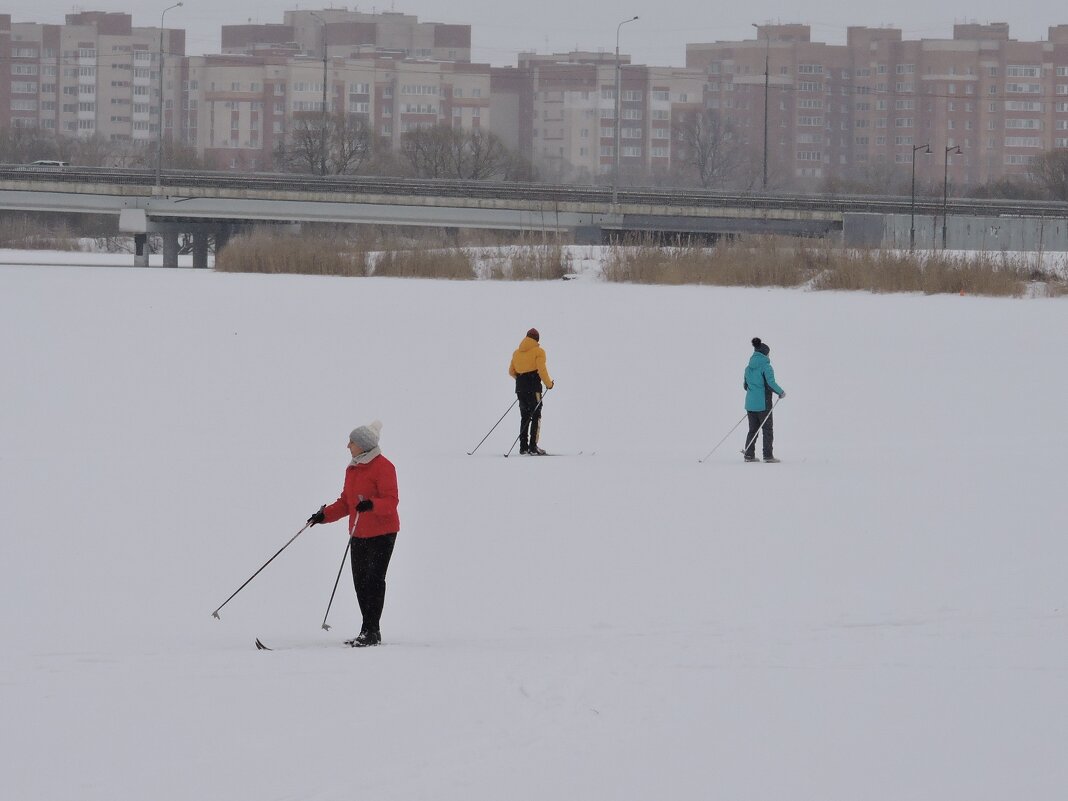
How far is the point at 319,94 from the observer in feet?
431

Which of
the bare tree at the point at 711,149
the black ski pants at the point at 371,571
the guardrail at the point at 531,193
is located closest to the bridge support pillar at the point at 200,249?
the guardrail at the point at 531,193

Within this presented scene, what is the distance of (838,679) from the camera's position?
24.1 feet

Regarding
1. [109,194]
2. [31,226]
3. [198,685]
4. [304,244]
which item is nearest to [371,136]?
[31,226]

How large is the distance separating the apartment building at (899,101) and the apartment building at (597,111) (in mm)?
5567

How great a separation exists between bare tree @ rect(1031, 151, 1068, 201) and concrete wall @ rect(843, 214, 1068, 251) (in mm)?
24851

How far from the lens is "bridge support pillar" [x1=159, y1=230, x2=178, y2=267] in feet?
186

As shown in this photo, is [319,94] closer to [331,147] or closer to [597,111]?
[597,111]

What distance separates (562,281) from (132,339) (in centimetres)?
1472

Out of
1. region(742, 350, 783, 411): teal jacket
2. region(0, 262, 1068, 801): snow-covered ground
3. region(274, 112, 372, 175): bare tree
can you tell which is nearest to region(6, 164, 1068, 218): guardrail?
region(274, 112, 372, 175): bare tree

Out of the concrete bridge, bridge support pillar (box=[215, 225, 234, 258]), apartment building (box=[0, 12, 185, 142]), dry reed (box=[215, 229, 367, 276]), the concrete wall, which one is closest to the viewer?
dry reed (box=[215, 229, 367, 276])

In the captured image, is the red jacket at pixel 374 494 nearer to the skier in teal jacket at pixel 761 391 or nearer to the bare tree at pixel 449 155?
the skier in teal jacket at pixel 761 391

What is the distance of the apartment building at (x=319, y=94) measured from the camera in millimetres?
131000

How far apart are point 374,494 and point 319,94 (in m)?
128

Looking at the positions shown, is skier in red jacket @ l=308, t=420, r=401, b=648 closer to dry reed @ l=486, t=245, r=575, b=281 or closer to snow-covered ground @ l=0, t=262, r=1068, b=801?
snow-covered ground @ l=0, t=262, r=1068, b=801
